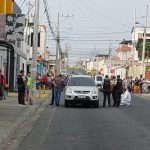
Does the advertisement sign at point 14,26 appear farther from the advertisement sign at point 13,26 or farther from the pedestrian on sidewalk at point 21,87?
the pedestrian on sidewalk at point 21,87

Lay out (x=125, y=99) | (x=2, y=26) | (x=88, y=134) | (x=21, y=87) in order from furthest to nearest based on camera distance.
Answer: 1. (x=125, y=99)
2. (x=21, y=87)
3. (x=2, y=26)
4. (x=88, y=134)

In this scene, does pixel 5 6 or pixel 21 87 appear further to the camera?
pixel 5 6

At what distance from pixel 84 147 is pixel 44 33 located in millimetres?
87456

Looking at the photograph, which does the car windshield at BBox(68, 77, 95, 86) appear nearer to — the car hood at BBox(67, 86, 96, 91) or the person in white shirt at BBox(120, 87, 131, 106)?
the car hood at BBox(67, 86, 96, 91)

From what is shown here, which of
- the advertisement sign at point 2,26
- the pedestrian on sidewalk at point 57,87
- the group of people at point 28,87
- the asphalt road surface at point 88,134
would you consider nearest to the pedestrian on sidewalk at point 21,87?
the group of people at point 28,87

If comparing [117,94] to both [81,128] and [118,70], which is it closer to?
[81,128]

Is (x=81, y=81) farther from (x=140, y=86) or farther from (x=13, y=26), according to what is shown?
(x=140, y=86)

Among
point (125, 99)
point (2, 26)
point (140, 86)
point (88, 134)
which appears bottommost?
point (140, 86)

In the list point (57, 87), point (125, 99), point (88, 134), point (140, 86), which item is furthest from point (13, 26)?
point (140, 86)

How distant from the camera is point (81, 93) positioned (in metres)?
30.3

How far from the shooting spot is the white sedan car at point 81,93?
98.8ft

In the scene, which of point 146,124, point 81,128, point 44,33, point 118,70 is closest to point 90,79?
point 146,124

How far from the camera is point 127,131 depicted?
57.6ft

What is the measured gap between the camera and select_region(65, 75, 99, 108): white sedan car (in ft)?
98.8
